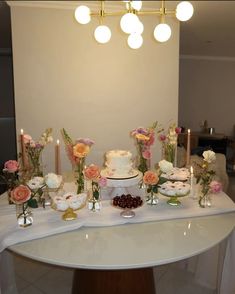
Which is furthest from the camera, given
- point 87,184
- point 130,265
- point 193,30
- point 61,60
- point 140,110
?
point 193,30

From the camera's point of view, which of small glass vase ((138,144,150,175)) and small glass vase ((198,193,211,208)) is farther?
small glass vase ((138,144,150,175))

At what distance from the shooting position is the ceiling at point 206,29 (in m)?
2.72

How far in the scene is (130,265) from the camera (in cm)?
121

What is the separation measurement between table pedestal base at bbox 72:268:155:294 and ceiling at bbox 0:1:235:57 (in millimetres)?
2307

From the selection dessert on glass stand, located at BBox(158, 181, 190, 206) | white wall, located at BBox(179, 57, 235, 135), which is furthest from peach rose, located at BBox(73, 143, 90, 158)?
white wall, located at BBox(179, 57, 235, 135)

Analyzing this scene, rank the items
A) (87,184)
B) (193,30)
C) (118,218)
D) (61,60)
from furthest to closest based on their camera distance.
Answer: (193,30) → (61,60) → (87,184) → (118,218)

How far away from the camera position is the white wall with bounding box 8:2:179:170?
2832 mm

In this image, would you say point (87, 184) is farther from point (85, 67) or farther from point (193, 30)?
point (193, 30)

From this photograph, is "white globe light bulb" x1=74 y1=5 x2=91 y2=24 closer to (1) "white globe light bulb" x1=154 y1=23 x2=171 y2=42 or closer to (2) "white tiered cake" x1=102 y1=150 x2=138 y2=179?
(1) "white globe light bulb" x1=154 y1=23 x2=171 y2=42

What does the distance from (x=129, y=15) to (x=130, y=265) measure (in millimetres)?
1230

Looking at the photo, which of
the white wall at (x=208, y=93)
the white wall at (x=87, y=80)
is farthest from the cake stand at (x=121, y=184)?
the white wall at (x=208, y=93)

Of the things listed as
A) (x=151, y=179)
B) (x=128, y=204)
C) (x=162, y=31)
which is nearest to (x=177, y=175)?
(x=151, y=179)

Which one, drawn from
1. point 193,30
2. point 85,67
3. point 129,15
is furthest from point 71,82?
point 193,30

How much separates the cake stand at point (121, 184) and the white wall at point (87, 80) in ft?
4.38
